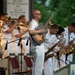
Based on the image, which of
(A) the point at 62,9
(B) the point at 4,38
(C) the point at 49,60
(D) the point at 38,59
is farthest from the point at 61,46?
(A) the point at 62,9

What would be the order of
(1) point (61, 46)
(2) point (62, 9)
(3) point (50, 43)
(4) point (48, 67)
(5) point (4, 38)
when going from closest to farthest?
(4) point (48, 67) → (3) point (50, 43) → (1) point (61, 46) → (5) point (4, 38) → (2) point (62, 9)

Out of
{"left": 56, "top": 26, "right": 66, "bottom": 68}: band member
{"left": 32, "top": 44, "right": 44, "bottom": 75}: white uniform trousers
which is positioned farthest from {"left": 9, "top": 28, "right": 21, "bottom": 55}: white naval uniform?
{"left": 32, "top": 44, "right": 44, "bottom": 75}: white uniform trousers

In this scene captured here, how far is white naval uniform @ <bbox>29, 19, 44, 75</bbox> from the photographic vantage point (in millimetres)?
9945

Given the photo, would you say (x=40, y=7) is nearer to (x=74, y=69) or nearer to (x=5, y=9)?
(x=5, y=9)

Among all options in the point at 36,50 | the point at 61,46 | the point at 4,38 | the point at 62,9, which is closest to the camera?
the point at 36,50

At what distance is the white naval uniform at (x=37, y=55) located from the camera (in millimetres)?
9945

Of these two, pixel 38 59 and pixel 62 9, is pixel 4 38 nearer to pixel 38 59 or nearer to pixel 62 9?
pixel 38 59

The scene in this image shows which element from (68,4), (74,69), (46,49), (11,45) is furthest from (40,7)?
(74,69)

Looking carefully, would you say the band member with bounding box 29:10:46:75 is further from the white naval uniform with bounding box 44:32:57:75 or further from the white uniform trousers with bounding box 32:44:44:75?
the white naval uniform with bounding box 44:32:57:75

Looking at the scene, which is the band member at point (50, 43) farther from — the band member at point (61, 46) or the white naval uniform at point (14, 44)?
the white naval uniform at point (14, 44)

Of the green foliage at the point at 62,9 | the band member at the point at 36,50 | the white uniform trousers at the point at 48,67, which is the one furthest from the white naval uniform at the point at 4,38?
the green foliage at the point at 62,9

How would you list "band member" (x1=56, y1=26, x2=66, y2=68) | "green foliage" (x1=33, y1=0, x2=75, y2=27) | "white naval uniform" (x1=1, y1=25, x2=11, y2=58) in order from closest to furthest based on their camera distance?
"band member" (x1=56, y1=26, x2=66, y2=68)
"white naval uniform" (x1=1, y1=25, x2=11, y2=58)
"green foliage" (x1=33, y1=0, x2=75, y2=27)

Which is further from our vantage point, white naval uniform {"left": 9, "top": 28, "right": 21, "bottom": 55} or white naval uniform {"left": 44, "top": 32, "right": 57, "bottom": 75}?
white naval uniform {"left": 9, "top": 28, "right": 21, "bottom": 55}

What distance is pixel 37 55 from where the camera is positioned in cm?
998
